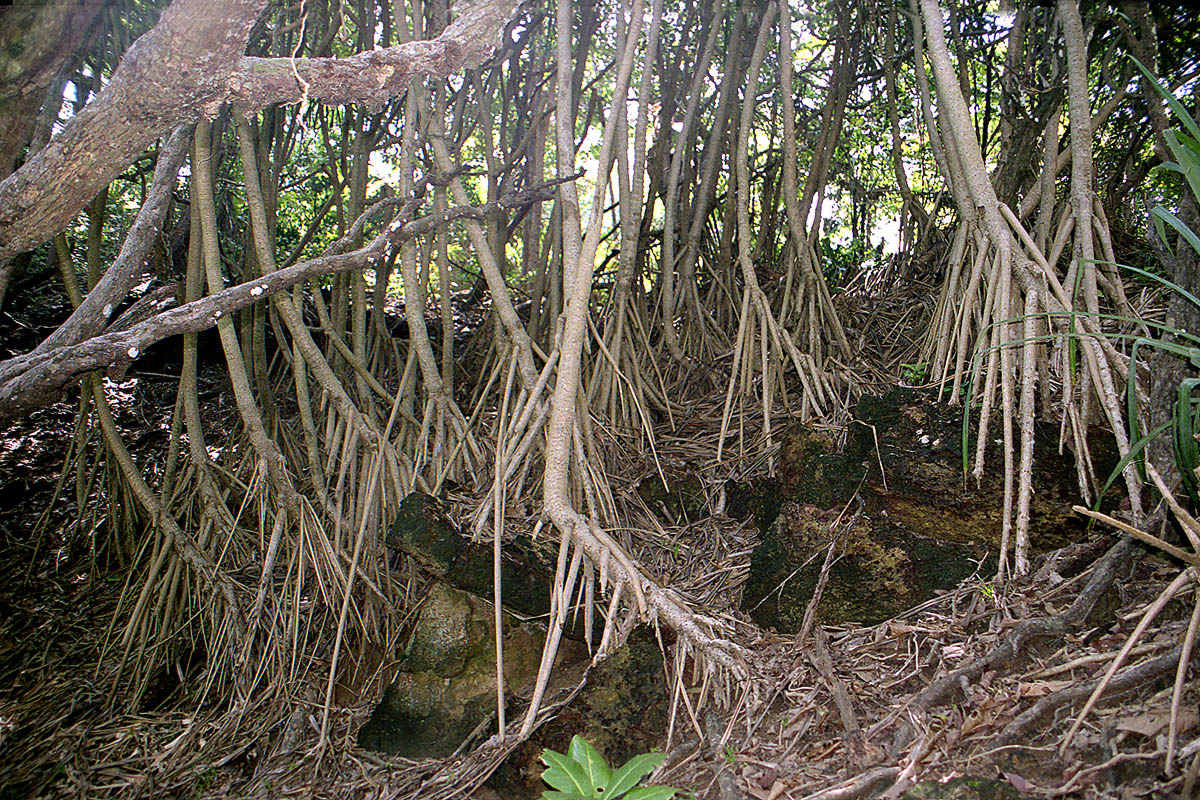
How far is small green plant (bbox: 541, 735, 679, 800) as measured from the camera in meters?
1.29

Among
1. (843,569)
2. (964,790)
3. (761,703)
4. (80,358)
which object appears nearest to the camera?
(964,790)

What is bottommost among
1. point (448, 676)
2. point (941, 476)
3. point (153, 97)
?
point (448, 676)

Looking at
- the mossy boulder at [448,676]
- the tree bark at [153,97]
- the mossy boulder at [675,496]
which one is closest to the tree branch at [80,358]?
the tree bark at [153,97]

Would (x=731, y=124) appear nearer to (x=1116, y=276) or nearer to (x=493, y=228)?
(x=493, y=228)

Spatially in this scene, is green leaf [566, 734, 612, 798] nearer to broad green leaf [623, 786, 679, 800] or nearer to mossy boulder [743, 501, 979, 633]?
broad green leaf [623, 786, 679, 800]

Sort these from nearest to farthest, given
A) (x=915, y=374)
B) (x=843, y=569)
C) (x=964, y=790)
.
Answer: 1. (x=964, y=790)
2. (x=843, y=569)
3. (x=915, y=374)

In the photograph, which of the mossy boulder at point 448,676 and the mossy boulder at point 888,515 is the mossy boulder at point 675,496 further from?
the mossy boulder at point 448,676

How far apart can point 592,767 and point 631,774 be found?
7 centimetres

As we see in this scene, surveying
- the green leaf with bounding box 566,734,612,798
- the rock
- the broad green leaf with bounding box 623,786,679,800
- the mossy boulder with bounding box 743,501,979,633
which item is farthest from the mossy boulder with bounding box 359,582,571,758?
the rock

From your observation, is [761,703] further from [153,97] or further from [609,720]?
[153,97]

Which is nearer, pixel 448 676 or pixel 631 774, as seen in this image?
pixel 631 774

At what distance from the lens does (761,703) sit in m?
1.72

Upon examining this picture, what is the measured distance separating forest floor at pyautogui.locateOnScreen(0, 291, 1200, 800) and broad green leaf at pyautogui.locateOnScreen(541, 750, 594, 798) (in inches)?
8.3

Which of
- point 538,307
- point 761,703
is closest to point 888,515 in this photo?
point 761,703
